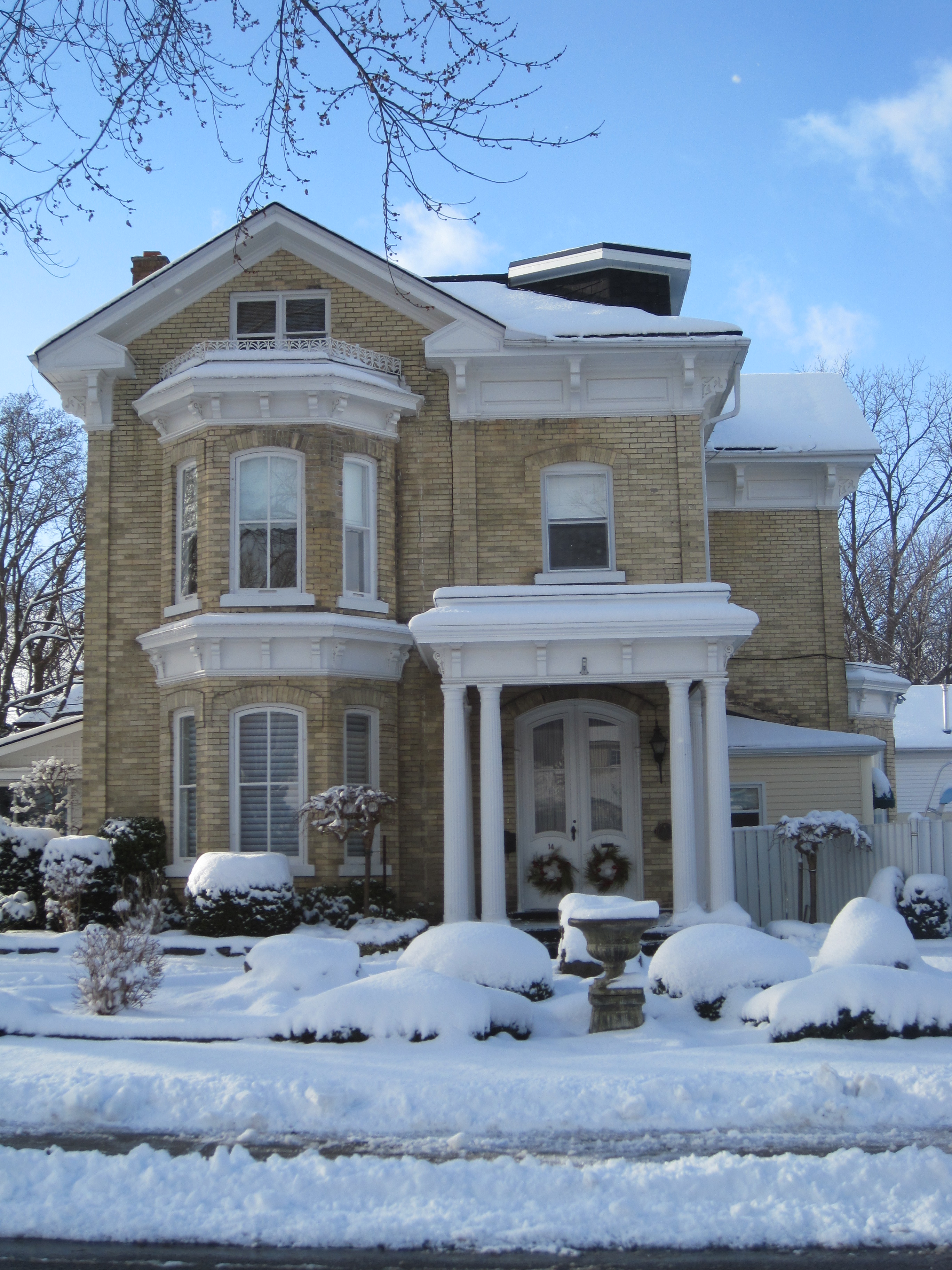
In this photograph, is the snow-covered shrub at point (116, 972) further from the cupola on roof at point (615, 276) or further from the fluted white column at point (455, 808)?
the cupola on roof at point (615, 276)

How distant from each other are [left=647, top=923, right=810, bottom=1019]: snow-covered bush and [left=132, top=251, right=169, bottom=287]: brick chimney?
13.6 meters

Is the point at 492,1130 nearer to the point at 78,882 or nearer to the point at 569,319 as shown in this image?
the point at 78,882

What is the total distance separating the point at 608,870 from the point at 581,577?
3.84 metres

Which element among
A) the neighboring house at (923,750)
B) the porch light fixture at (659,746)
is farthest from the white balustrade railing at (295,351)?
the neighboring house at (923,750)

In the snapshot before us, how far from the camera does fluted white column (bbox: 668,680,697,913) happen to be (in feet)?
45.0

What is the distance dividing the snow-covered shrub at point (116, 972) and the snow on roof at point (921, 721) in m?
27.1

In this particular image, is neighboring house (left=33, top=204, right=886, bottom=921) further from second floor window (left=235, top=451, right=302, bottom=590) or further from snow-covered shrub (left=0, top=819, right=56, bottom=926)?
snow-covered shrub (left=0, top=819, right=56, bottom=926)

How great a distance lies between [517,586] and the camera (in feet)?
46.7

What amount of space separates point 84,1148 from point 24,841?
9.69m

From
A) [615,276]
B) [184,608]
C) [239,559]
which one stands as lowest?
[184,608]

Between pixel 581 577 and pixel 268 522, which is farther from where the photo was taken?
pixel 581 577

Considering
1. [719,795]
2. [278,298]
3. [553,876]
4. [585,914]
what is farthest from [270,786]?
[585,914]

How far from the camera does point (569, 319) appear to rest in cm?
1670

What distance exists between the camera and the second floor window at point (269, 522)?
1564 centimetres
